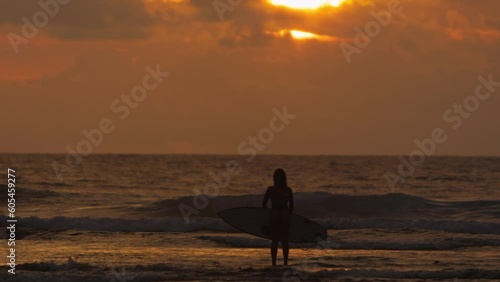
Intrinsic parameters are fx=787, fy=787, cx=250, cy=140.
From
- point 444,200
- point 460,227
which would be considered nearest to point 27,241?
point 460,227

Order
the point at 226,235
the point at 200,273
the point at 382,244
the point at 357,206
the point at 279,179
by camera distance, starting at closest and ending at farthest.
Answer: the point at 200,273 → the point at 279,179 → the point at 382,244 → the point at 226,235 → the point at 357,206

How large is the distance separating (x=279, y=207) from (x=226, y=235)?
741cm

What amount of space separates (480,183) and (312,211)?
19.5 meters

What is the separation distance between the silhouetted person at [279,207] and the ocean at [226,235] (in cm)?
66

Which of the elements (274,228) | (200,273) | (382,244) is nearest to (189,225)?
(382,244)

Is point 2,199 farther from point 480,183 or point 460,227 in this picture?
point 480,183

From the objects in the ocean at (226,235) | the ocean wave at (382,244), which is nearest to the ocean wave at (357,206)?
the ocean at (226,235)

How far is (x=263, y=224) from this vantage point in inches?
678

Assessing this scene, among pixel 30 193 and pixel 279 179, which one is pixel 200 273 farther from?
pixel 30 193

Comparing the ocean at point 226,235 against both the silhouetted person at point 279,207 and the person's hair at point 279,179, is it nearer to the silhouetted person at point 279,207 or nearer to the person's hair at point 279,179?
the silhouetted person at point 279,207

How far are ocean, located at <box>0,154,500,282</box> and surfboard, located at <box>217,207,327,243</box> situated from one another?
45cm

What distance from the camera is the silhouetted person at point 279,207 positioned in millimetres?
15047

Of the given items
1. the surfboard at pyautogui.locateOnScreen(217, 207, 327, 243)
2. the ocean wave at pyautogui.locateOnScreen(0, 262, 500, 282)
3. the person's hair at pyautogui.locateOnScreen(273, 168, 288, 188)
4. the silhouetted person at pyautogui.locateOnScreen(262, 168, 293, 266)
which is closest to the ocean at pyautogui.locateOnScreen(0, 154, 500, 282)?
the ocean wave at pyautogui.locateOnScreen(0, 262, 500, 282)

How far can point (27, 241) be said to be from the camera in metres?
20.5
